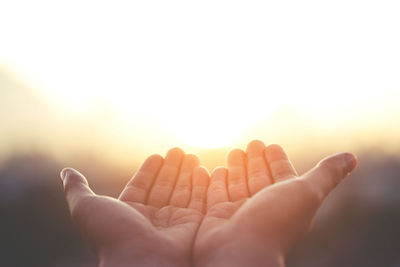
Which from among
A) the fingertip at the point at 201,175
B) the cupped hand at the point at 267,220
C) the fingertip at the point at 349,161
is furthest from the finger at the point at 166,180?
the fingertip at the point at 349,161

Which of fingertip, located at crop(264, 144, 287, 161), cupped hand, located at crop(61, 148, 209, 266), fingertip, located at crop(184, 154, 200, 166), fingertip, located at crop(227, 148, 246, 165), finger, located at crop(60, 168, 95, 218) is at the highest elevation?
fingertip, located at crop(264, 144, 287, 161)

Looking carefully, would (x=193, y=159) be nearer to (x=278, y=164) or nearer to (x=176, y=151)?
(x=176, y=151)

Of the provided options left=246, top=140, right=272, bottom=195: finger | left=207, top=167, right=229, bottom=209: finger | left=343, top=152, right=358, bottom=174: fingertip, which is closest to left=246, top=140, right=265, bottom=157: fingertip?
left=246, top=140, right=272, bottom=195: finger

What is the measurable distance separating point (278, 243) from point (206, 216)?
3.38 feet

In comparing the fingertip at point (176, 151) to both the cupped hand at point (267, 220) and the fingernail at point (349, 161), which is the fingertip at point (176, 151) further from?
the fingernail at point (349, 161)

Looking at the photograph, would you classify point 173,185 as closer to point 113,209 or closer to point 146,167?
point 146,167

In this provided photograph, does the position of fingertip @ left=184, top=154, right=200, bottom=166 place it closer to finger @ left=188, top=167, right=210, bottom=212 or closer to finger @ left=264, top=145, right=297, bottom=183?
finger @ left=188, top=167, right=210, bottom=212

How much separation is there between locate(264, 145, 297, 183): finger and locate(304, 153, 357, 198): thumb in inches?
19.5

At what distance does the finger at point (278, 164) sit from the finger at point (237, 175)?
419 millimetres

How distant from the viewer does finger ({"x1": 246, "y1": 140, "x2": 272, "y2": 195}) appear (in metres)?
4.68

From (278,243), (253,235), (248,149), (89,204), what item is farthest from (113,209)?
(248,149)

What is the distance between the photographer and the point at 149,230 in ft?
12.7

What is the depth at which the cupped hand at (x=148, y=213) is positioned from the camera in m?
3.68

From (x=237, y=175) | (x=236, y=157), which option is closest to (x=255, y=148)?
(x=236, y=157)
